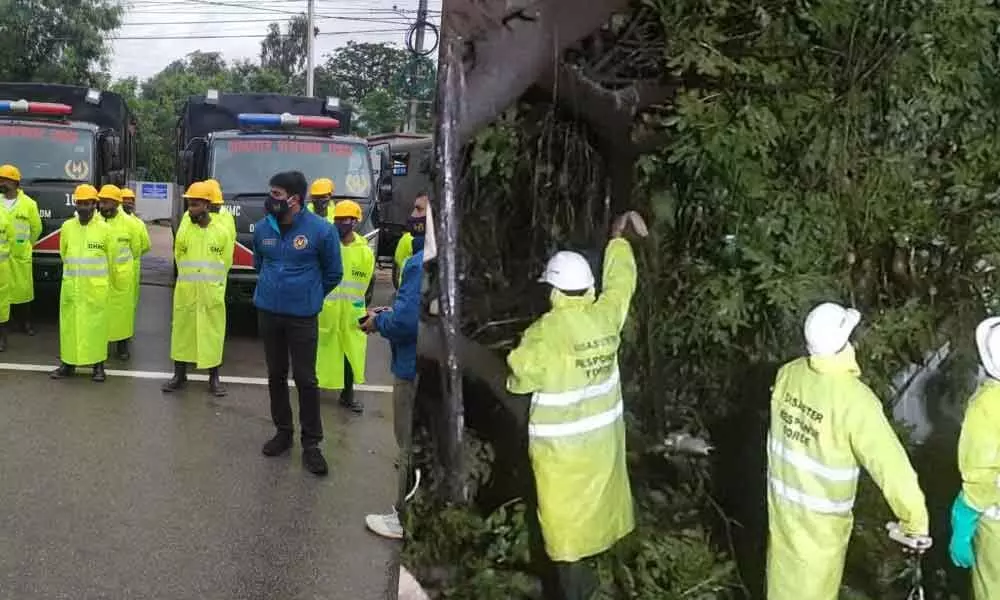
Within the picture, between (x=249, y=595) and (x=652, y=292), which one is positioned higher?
(x=652, y=292)

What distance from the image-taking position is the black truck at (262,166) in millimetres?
9789

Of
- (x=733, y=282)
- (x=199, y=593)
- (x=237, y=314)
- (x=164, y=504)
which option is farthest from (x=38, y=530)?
(x=237, y=314)

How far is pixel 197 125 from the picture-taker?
12422 millimetres

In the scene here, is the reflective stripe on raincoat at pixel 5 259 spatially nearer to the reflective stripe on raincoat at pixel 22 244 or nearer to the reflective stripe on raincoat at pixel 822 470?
the reflective stripe on raincoat at pixel 22 244

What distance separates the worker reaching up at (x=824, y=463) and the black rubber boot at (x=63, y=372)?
629 cm

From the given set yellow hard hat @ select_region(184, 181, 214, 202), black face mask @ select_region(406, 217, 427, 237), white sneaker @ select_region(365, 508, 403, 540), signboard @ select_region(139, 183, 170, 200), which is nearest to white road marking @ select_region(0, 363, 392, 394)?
yellow hard hat @ select_region(184, 181, 214, 202)

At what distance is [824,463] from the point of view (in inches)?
124

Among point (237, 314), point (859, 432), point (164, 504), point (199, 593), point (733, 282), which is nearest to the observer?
point (859, 432)

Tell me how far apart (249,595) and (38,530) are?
1200mm

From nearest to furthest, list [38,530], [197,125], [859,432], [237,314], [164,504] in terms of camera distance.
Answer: [859,432]
[38,530]
[164,504]
[237,314]
[197,125]

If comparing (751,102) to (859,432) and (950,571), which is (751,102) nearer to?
(859,432)

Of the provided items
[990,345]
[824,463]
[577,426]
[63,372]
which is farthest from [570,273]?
[63,372]

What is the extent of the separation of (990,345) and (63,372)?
691cm

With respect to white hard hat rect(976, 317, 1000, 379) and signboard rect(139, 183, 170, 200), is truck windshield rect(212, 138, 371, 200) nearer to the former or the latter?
signboard rect(139, 183, 170, 200)
